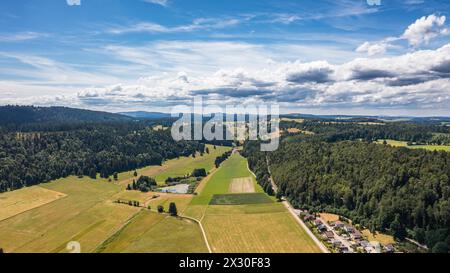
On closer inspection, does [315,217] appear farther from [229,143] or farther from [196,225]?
[229,143]

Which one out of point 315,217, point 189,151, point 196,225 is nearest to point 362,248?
point 315,217

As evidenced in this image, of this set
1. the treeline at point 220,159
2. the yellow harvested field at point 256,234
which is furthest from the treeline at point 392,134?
the yellow harvested field at point 256,234

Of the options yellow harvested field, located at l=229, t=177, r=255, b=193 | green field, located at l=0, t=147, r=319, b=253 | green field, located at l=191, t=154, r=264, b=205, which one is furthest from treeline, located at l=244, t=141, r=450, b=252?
green field, located at l=191, t=154, r=264, b=205

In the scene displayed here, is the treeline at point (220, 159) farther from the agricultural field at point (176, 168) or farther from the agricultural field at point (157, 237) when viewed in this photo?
the agricultural field at point (157, 237)

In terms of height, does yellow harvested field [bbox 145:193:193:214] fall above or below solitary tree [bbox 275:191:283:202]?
below

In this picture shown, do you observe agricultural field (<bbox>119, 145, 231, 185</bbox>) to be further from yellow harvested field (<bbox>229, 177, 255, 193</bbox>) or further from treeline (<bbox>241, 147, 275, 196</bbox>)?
yellow harvested field (<bbox>229, 177, 255, 193</bbox>)
